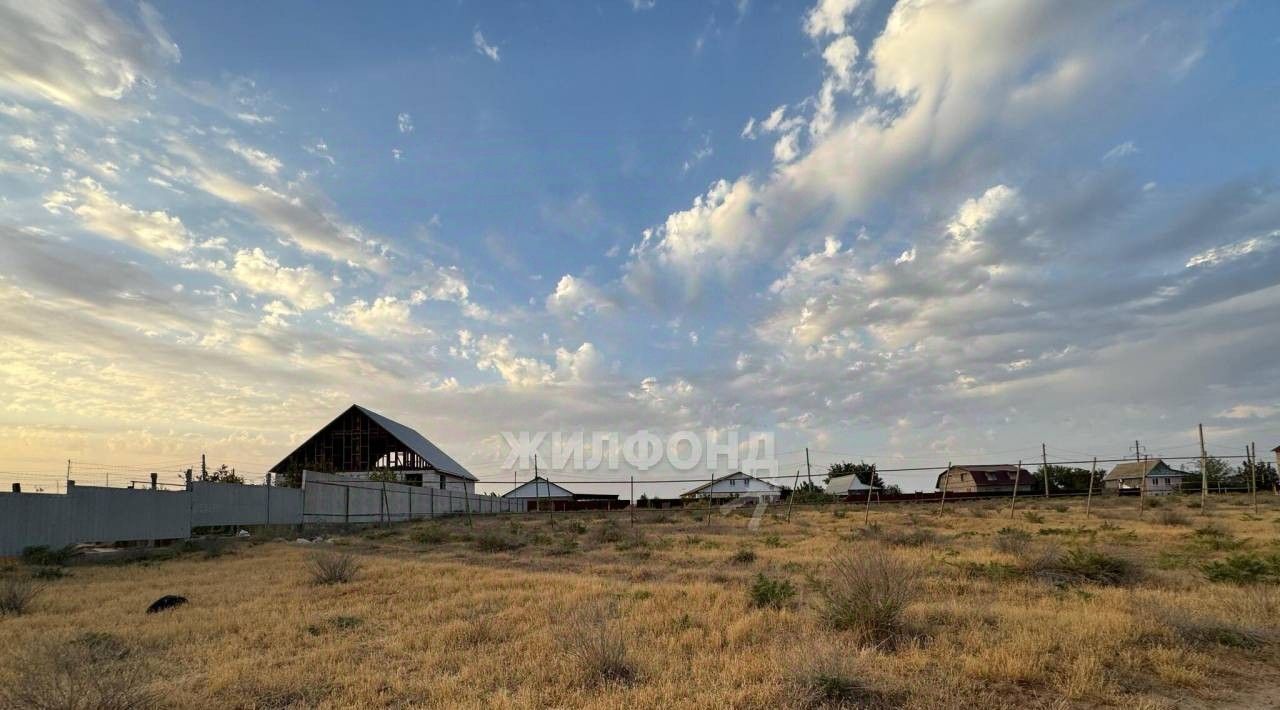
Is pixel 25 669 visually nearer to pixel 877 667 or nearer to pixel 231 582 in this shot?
pixel 877 667

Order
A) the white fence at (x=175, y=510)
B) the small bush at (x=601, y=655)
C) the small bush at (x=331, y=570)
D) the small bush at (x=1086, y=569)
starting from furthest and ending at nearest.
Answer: the white fence at (x=175, y=510) → the small bush at (x=331, y=570) → the small bush at (x=1086, y=569) → the small bush at (x=601, y=655)

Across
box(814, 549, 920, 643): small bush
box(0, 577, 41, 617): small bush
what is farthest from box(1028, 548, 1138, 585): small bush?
box(0, 577, 41, 617): small bush

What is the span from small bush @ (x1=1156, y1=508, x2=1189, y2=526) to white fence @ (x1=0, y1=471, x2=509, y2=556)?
2991cm

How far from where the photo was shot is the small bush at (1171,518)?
2062 cm

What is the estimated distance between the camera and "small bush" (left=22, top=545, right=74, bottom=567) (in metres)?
16.8

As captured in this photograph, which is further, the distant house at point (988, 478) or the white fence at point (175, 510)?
the distant house at point (988, 478)

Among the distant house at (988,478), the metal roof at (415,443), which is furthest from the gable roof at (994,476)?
the metal roof at (415,443)

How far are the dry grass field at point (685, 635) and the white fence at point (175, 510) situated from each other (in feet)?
18.5

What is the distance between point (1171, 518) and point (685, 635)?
68.4 feet

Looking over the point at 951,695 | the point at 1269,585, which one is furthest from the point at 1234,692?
the point at 1269,585

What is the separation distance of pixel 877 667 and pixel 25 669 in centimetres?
689

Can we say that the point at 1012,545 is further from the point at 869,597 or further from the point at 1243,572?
the point at 869,597

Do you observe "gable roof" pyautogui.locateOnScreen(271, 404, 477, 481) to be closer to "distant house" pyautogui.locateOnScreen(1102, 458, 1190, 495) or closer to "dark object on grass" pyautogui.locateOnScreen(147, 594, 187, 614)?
"dark object on grass" pyautogui.locateOnScreen(147, 594, 187, 614)

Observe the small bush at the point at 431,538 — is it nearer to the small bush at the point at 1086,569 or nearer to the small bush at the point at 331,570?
the small bush at the point at 331,570
